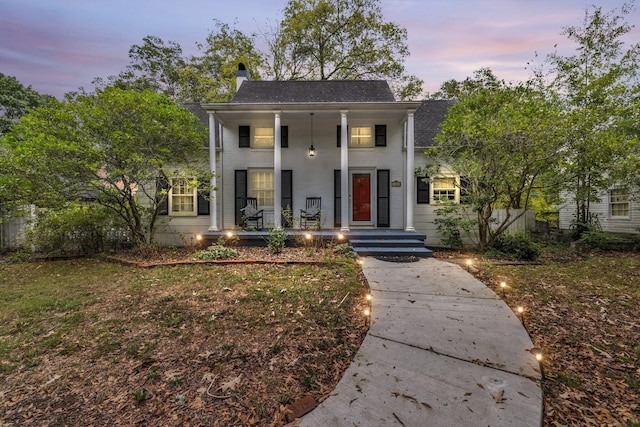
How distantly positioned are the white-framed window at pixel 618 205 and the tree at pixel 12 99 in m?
28.5

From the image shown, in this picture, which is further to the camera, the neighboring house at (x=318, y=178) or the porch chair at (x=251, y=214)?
the neighboring house at (x=318, y=178)

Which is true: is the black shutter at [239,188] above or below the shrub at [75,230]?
above

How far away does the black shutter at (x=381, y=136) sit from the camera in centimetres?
915

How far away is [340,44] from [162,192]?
13133mm

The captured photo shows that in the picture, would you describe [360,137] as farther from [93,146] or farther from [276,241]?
[93,146]

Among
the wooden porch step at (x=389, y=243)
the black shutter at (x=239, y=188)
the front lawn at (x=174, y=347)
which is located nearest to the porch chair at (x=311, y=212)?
the wooden porch step at (x=389, y=243)

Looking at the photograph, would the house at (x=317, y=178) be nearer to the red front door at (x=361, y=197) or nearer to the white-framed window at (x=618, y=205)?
the red front door at (x=361, y=197)

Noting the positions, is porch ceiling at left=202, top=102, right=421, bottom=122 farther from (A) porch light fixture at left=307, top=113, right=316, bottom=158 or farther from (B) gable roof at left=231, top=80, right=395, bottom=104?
(B) gable roof at left=231, top=80, right=395, bottom=104

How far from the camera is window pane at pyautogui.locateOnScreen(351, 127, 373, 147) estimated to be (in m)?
9.22

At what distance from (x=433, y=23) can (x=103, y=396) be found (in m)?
11.7

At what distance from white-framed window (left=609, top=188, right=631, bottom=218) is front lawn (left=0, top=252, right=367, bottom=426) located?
1191 centimetres

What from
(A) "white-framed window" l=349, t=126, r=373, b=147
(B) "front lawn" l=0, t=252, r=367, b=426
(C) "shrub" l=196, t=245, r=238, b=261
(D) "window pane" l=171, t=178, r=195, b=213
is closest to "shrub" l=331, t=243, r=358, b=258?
(B) "front lawn" l=0, t=252, r=367, b=426

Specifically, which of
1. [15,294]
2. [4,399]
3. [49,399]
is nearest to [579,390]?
[49,399]

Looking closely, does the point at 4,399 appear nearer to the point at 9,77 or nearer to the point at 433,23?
the point at 433,23
